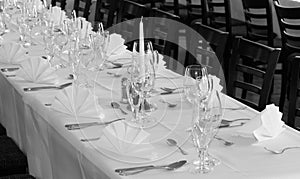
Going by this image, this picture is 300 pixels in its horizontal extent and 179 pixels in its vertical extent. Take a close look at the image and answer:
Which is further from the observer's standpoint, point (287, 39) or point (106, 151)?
point (287, 39)

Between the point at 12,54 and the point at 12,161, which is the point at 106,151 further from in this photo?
the point at 12,54

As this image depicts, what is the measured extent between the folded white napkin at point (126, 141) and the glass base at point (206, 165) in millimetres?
172

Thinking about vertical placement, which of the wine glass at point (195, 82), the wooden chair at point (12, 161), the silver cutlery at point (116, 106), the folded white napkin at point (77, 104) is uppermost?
the wine glass at point (195, 82)

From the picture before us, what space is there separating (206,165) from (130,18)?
3.14 metres

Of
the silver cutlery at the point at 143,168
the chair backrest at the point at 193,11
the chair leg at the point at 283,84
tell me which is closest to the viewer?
the silver cutlery at the point at 143,168

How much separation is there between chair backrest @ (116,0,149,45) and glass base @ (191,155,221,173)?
2222mm

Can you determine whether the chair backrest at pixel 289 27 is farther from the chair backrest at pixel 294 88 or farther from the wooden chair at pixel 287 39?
the chair backrest at pixel 294 88

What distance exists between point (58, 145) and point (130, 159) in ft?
1.60

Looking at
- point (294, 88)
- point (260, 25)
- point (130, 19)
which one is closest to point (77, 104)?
point (294, 88)

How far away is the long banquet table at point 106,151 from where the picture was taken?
81.7 inches

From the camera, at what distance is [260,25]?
5156 millimetres

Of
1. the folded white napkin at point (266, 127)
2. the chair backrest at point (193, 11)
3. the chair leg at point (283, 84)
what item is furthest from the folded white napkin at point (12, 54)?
the chair backrest at point (193, 11)

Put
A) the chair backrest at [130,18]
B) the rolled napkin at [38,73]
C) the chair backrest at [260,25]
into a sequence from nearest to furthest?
1. the rolled napkin at [38,73]
2. the chair backrest at [130,18]
3. the chair backrest at [260,25]

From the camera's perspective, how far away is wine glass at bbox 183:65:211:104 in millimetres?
2400
